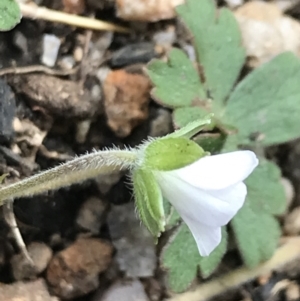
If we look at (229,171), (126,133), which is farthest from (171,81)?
(229,171)

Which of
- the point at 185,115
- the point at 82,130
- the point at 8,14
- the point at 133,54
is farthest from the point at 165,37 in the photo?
the point at 8,14

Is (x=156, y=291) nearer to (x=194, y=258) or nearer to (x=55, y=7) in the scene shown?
(x=194, y=258)

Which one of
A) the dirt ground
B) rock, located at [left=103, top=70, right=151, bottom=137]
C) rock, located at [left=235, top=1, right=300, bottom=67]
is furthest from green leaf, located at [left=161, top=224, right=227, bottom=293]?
rock, located at [left=235, top=1, right=300, bottom=67]

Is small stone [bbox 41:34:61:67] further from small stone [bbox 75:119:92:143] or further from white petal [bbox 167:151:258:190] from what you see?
white petal [bbox 167:151:258:190]

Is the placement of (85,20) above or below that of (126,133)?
above

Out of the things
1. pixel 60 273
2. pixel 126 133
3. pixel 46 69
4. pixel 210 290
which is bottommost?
pixel 210 290

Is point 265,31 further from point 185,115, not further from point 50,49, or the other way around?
point 50,49
